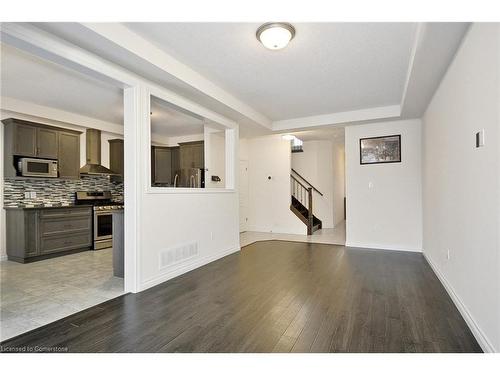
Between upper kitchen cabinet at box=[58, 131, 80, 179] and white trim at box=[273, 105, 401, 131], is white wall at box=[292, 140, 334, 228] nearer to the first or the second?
white trim at box=[273, 105, 401, 131]

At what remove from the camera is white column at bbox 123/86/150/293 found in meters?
2.91

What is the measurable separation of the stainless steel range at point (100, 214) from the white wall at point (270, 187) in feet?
11.2

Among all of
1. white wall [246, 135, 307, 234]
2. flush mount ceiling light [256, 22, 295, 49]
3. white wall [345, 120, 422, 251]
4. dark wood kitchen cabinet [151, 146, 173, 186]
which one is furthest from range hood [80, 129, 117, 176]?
white wall [345, 120, 422, 251]

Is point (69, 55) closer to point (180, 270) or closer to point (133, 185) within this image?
point (133, 185)

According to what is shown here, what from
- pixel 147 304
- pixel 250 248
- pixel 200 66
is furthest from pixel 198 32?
pixel 250 248

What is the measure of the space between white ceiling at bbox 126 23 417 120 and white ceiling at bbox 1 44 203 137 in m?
0.91

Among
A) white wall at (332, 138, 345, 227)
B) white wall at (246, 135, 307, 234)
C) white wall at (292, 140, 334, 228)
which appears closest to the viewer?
white wall at (246, 135, 307, 234)

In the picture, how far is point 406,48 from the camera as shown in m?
2.65

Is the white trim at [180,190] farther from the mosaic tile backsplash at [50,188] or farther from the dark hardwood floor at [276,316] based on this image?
the mosaic tile backsplash at [50,188]

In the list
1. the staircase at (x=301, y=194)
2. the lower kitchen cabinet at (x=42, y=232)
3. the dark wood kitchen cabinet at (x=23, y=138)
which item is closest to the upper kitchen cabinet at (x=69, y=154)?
the dark wood kitchen cabinet at (x=23, y=138)

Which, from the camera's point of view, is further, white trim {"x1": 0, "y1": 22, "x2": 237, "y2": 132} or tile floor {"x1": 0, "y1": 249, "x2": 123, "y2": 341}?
tile floor {"x1": 0, "y1": 249, "x2": 123, "y2": 341}

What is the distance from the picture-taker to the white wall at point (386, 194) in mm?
4803
